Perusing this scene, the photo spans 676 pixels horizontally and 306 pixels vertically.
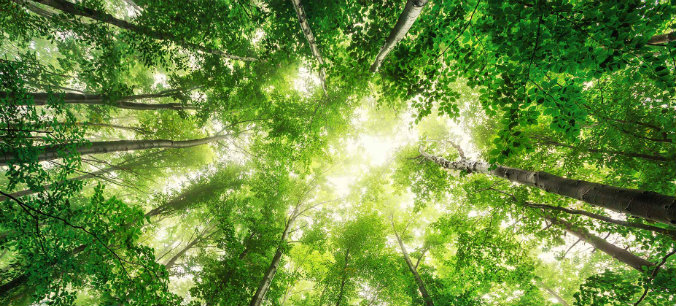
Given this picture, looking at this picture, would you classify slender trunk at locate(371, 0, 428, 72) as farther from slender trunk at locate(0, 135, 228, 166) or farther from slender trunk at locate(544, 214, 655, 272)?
slender trunk at locate(544, 214, 655, 272)

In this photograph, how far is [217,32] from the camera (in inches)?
224

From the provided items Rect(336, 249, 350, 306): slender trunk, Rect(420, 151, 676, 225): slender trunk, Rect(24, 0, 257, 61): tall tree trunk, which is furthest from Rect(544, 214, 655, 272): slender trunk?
Rect(24, 0, 257, 61): tall tree trunk

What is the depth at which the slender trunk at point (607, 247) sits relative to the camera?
4.61 meters

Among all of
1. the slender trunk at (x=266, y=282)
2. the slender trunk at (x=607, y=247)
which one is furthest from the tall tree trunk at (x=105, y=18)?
the slender trunk at (x=607, y=247)

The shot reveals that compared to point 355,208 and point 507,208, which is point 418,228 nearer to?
point 355,208

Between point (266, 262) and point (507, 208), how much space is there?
6.85 meters

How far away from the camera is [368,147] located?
9.97m

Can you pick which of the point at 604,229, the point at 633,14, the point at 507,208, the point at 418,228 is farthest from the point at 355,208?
the point at 633,14

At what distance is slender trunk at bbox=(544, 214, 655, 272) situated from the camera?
4610mm

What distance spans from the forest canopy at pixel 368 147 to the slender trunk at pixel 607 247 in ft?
0.15

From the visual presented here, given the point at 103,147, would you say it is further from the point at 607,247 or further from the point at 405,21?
the point at 607,247

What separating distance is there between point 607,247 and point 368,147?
745 centimetres

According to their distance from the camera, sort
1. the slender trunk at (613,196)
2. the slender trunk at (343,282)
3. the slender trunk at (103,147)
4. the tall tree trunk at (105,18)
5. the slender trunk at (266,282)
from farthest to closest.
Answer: the slender trunk at (343,282) < the slender trunk at (266,282) < the tall tree trunk at (105,18) < the slender trunk at (103,147) < the slender trunk at (613,196)

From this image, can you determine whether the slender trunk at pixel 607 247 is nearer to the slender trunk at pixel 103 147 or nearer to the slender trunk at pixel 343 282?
the slender trunk at pixel 343 282
